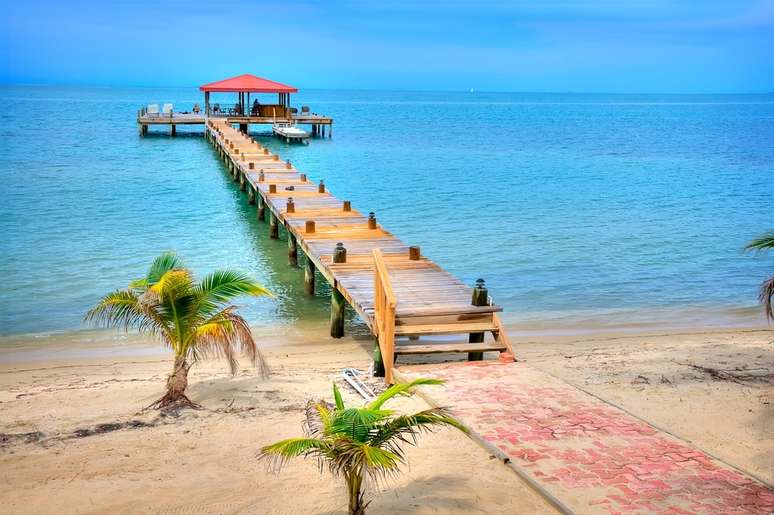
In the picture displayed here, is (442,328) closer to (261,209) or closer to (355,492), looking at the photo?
(355,492)

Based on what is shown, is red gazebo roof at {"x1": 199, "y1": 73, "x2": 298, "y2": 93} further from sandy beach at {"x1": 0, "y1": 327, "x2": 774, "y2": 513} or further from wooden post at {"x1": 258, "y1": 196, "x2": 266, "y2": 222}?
sandy beach at {"x1": 0, "y1": 327, "x2": 774, "y2": 513}

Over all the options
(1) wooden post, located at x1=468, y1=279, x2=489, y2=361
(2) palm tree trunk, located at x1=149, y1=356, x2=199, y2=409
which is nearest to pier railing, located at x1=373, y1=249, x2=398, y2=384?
(1) wooden post, located at x1=468, y1=279, x2=489, y2=361

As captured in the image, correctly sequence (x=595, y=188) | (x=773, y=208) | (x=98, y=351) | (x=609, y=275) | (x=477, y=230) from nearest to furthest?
(x=98, y=351), (x=609, y=275), (x=477, y=230), (x=773, y=208), (x=595, y=188)

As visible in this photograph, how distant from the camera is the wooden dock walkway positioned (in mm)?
11039

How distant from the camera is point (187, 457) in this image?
27.7 ft

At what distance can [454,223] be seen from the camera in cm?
2667

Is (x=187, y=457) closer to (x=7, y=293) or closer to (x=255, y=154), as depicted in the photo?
(x=7, y=293)

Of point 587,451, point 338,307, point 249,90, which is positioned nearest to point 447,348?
point 338,307

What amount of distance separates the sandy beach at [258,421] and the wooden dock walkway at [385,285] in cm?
100

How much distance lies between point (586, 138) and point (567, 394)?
65.6 metres

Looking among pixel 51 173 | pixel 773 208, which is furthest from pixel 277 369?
pixel 51 173

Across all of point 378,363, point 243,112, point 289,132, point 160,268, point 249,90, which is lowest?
point 378,363

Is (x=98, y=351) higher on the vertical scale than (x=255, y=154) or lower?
lower

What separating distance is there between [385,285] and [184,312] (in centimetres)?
240
